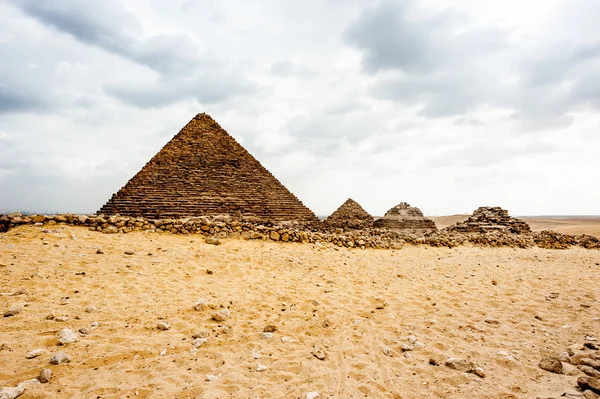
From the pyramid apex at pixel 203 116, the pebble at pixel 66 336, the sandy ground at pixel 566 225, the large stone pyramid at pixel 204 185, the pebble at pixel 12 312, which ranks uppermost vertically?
the pyramid apex at pixel 203 116

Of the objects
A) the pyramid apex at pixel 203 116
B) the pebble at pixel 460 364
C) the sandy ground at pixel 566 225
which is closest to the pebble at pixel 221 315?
the pebble at pixel 460 364

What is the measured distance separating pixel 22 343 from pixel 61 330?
1.11 ft

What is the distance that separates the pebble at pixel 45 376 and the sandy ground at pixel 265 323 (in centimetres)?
5

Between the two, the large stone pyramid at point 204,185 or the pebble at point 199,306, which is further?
the large stone pyramid at point 204,185

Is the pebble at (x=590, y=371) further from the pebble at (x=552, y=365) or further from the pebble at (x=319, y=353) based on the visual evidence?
the pebble at (x=319, y=353)

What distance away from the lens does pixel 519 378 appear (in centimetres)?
296

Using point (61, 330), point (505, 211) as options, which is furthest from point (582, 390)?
point (505, 211)

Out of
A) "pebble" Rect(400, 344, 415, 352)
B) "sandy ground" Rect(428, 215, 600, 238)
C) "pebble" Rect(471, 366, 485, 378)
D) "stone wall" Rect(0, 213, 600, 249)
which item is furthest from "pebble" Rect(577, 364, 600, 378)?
"sandy ground" Rect(428, 215, 600, 238)

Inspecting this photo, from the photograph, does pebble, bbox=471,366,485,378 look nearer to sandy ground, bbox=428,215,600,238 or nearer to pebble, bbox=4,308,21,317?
pebble, bbox=4,308,21,317

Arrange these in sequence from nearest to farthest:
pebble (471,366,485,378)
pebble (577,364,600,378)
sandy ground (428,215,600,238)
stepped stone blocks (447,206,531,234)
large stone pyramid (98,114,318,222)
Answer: pebble (577,364,600,378)
pebble (471,366,485,378)
large stone pyramid (98,114,318,222)
stepped stone blocks (447,206,531,234)
sandy ground (428,215,600,238)

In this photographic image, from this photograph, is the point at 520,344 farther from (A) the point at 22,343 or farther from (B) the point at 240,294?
(A) the point at 22,343

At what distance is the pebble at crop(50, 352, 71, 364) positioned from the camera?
9.16 feet

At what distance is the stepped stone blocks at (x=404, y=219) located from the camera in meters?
27.1

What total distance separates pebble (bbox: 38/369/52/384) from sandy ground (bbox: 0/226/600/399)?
5cm
